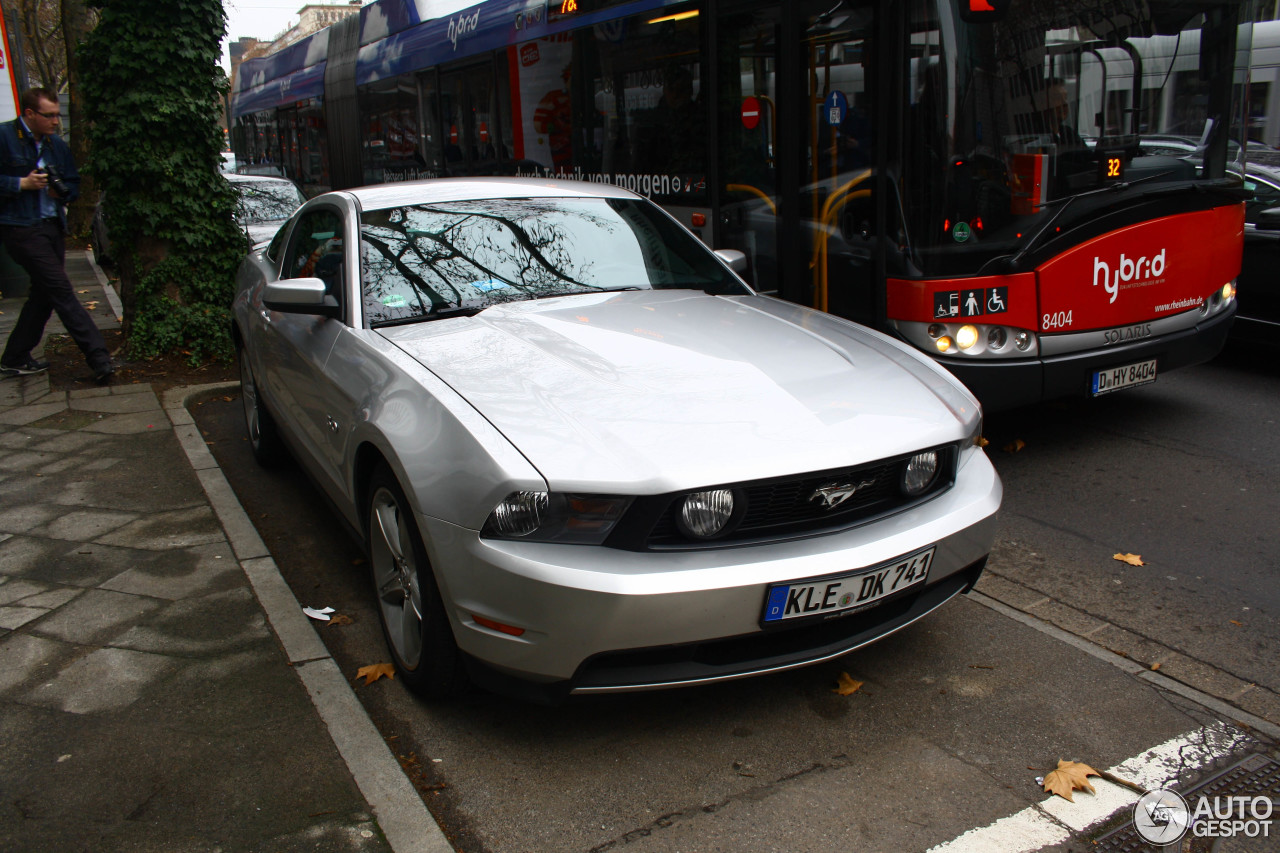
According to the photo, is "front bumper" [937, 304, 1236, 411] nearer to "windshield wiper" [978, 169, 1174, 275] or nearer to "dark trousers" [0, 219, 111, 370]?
"windshield wiper" [978, 169, 1174, 275]

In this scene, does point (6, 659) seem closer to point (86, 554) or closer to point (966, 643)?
point (86, 554)

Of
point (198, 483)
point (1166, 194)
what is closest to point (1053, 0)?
point (1166, 194)

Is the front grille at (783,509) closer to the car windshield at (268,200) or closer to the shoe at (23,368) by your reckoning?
the shoe at (23,368)

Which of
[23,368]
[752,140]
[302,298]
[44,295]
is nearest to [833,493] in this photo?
[302,298]

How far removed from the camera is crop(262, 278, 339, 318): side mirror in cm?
391

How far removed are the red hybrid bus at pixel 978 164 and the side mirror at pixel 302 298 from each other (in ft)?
9.79

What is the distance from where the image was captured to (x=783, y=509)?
2889 millimetres

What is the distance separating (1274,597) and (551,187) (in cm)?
347

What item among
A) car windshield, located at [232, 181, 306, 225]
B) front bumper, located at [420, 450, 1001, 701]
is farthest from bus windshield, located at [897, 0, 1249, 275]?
car windshield, located at [232, 181, 306, 225]

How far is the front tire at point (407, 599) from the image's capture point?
10.1 ft

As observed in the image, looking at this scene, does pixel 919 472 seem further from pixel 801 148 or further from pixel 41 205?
pixel 41 205

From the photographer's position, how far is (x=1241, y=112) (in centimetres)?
651

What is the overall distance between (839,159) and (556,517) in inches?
153

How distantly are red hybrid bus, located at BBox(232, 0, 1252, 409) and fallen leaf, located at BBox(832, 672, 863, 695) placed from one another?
2.39 m
